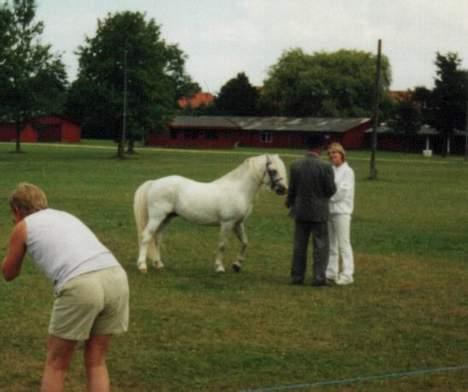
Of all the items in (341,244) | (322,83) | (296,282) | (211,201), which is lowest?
(296,282)

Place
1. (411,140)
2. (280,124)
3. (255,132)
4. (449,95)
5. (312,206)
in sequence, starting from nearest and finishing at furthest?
(312,206), (449,95), (411,140), (280,124), (255,132)

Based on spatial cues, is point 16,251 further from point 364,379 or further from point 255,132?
point 255,132

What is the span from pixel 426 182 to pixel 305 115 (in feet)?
306

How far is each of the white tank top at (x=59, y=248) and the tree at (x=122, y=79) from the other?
6955 cm

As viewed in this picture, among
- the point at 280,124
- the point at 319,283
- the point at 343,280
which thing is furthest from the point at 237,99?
the point at 319,283

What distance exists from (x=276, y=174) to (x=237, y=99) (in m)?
130

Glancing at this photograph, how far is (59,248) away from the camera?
6266mm

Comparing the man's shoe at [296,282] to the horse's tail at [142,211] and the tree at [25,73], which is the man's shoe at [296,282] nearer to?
the horse's tail at [142,211]

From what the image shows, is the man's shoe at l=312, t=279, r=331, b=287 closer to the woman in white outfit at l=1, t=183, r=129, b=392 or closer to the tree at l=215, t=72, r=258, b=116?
the woman in white outfit at l=1, t=183, r=129, b=392

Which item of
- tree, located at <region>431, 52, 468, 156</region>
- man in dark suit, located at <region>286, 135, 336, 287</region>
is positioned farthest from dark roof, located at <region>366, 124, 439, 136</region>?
man in dark suit, located at <region>286, 135, 336, 287</region>

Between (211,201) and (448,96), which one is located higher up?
(448,96)

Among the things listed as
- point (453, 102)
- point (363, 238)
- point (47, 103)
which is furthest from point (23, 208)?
point (453, 102)

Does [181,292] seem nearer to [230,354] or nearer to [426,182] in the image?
[230,354]

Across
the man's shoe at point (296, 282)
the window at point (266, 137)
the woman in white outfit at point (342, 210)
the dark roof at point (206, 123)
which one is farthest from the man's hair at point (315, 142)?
the window at point (266, 137)
